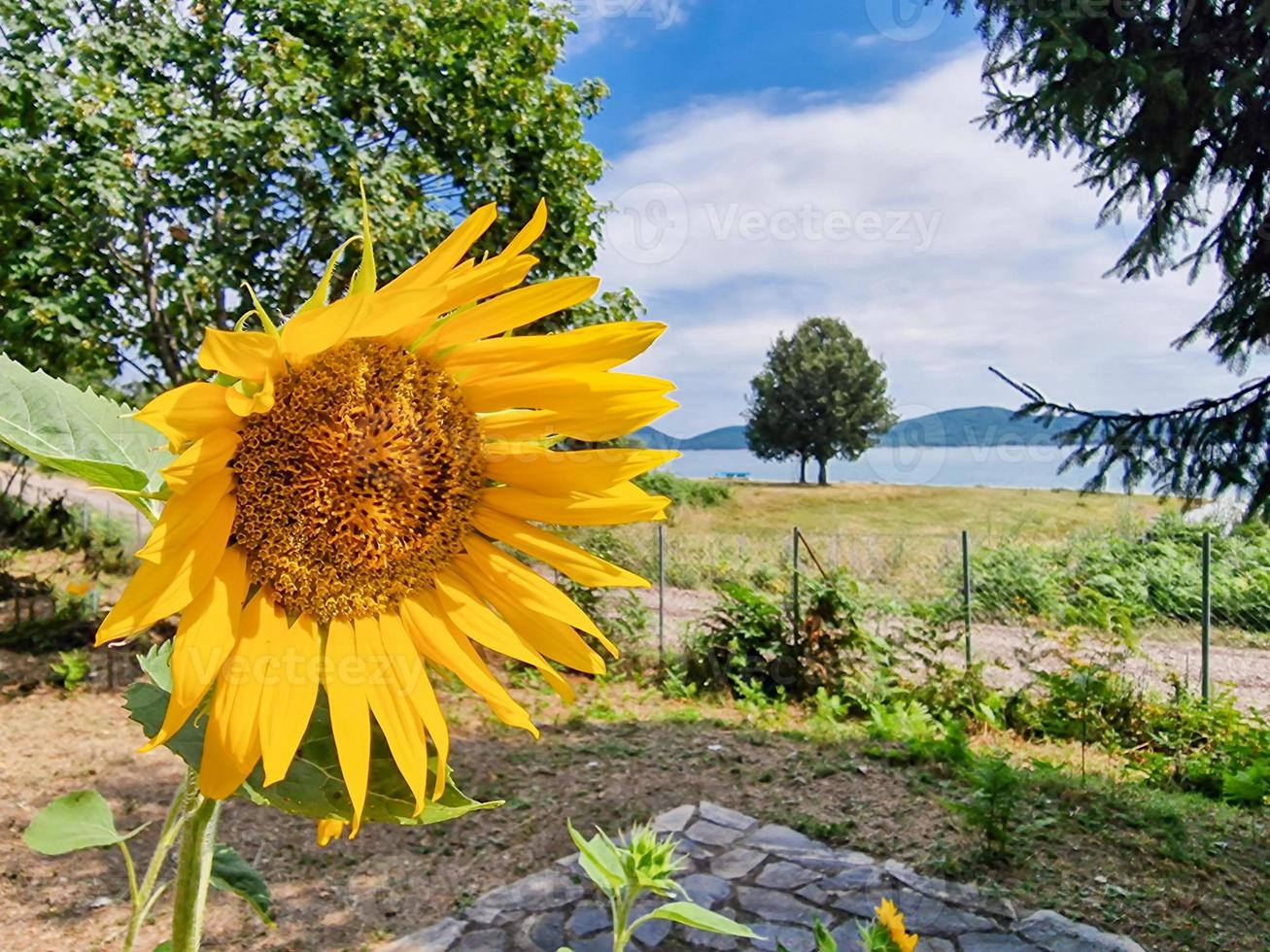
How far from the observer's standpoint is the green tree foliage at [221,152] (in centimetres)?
493

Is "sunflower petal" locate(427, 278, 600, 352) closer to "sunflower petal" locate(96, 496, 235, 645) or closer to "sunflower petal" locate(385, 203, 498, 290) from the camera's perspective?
"sunflower petal" locate(385, 203, 498, 290)

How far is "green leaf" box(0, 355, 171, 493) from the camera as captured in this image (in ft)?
1.34

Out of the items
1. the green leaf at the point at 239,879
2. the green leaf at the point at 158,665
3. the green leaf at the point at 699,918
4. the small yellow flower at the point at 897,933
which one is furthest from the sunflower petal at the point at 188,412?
the small yellow flower at the point at 897,933

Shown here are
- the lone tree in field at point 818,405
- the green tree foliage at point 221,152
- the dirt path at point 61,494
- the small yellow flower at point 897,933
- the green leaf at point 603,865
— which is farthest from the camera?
the lone tree in field at point 818,405

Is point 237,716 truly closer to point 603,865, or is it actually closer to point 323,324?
point 323,324

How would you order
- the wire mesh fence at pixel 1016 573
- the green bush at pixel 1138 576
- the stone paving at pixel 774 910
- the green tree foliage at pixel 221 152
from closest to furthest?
the stone paving at pixel 774 910, the green tree foliage at pixel 221 152, the wire mesh fence at pixel 1016 573, the green bush at pixel 1138 576

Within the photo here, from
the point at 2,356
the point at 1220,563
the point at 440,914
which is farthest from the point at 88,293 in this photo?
the point at 1220,563

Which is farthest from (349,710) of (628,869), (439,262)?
(628,869)

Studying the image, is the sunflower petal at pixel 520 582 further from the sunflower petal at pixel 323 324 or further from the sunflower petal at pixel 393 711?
the sunflower petal at pixel 323 324

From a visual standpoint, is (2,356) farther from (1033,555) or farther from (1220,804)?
(1033,555)

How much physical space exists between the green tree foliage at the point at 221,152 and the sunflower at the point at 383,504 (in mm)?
4134

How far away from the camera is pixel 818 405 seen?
1308 inches

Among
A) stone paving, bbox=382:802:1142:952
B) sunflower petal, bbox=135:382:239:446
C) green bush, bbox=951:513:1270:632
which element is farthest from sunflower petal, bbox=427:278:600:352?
green bush, bbox=951:513:1270:632

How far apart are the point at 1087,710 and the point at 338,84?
629 cm
